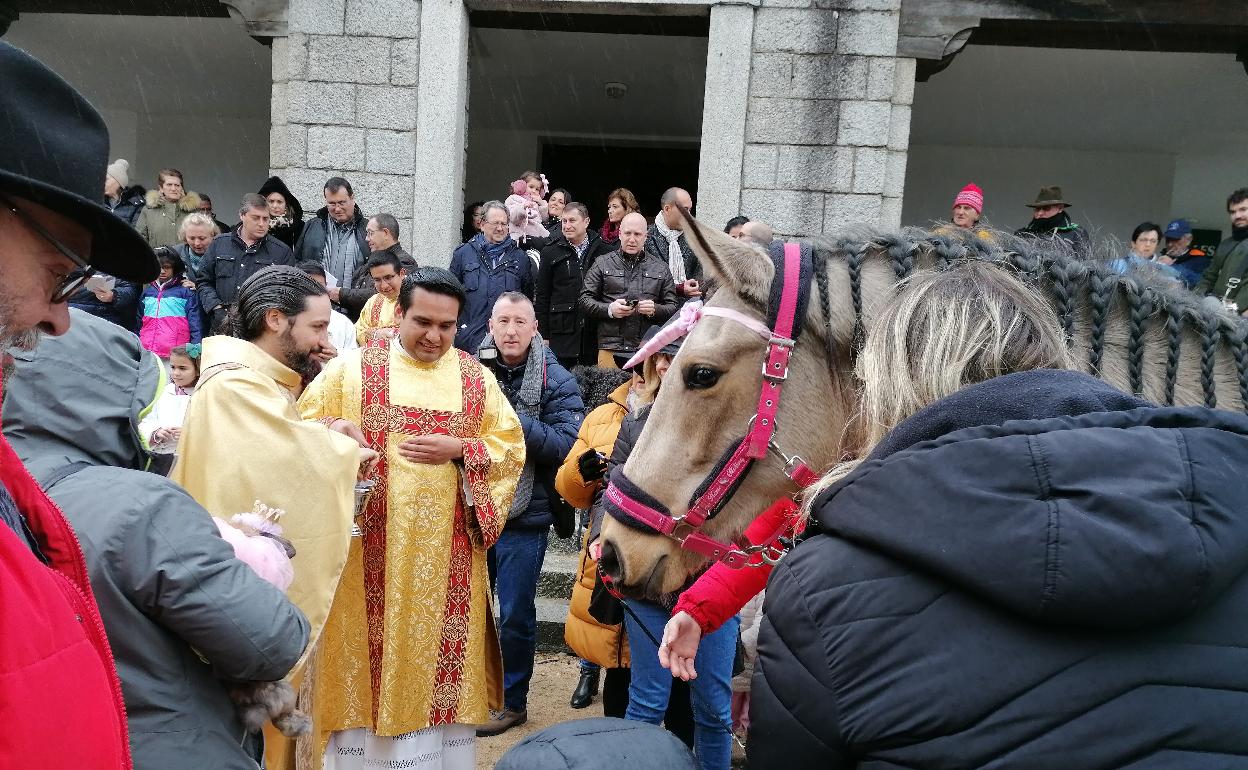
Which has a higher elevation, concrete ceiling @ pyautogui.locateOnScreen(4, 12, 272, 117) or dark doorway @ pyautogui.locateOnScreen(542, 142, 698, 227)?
concrete ceiling @ pyautogui.locateOnScreen(4, 12, 272, 117)

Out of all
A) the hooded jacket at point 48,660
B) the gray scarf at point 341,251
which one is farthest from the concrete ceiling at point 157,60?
the hooded jacket at point 48,660

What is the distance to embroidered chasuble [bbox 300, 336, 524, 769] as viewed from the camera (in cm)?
366

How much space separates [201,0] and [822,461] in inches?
378

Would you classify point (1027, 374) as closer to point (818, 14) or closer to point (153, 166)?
point (818, 14)

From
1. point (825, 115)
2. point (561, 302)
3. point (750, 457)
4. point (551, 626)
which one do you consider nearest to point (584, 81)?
point (825, 115)

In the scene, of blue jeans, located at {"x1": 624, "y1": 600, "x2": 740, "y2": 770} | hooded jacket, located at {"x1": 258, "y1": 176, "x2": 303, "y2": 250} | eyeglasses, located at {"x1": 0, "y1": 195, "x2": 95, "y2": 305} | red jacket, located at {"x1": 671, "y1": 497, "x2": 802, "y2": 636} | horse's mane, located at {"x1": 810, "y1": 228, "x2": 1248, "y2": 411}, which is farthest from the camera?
hooded jacket, located at {"x1": 258, "y1": 176, "x2": 303, "y2": 250}

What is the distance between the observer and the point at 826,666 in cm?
106

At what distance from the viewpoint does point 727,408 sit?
→ 79.8 inches

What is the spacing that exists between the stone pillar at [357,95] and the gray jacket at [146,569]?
6152 mm

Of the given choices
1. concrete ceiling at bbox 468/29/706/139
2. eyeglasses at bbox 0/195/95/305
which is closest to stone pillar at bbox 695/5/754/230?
concrete ceiling at bbox 468/29/706/139

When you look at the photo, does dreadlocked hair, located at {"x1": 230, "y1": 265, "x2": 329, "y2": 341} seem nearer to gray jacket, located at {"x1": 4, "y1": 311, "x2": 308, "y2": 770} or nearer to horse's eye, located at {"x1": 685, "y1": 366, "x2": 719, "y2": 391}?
gray jacket, located at {"x1": 4, "y1": 311, "x2": 308, "y2": 770}

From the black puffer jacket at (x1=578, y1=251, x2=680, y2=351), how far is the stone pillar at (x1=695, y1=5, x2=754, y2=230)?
0.95 m

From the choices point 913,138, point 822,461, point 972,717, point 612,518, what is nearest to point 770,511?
point 822,461

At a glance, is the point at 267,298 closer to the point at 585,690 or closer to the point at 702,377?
the point at 702,377
